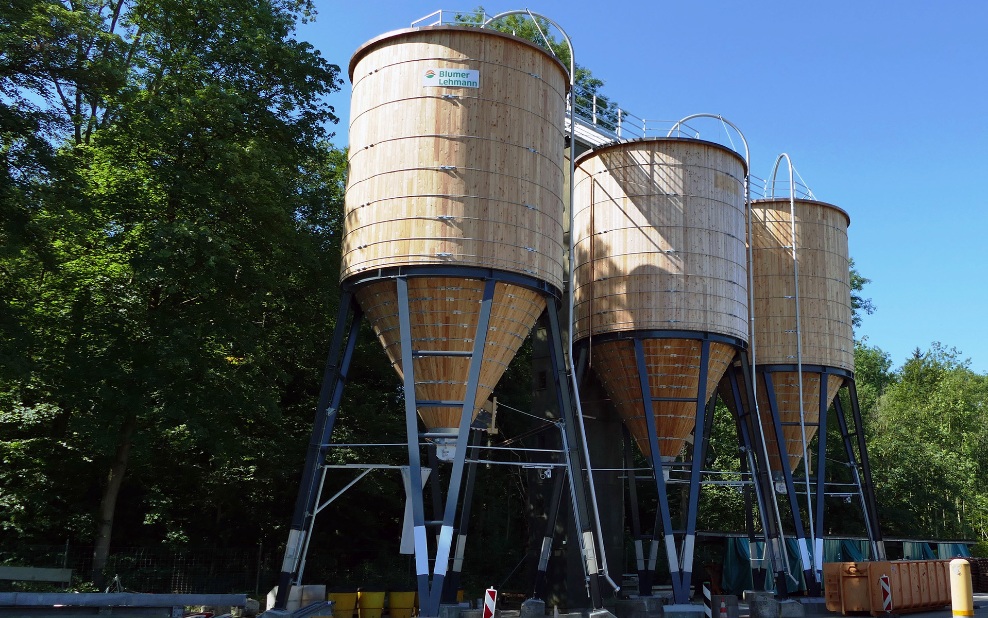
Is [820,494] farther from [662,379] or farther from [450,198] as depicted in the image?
[450,198]

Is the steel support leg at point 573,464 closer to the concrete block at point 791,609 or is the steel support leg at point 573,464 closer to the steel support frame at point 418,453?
the steel support frame at point 418,453

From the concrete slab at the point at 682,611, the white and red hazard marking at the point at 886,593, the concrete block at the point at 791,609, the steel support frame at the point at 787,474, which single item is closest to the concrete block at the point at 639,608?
the concrete slab at the point at 682,611

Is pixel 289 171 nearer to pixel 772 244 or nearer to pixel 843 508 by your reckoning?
pixel 772 244

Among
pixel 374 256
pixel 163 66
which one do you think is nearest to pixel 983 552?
pixel 374 256

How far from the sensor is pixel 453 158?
19141 mm

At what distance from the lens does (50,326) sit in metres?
23.1

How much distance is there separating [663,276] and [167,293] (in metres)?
13.7

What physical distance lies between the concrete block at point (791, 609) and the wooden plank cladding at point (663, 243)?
730 centimetres

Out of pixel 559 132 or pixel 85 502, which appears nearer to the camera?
pixel 559 132

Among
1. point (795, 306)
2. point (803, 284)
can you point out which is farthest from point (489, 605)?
point (803, 284)

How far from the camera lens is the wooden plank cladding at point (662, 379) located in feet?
79.0

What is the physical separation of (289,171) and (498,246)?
10613mm

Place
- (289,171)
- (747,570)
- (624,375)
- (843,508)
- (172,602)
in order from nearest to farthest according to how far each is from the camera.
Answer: (172,602), (624,375), (289,171), (747,570), (843,508)

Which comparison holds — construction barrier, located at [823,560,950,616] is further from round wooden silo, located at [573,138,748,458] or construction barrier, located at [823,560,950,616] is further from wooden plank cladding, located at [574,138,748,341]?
wooden plank cladding, located at [574,138,748,341]
